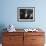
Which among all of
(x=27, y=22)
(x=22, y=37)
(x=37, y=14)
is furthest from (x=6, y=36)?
(x=37, y=14)

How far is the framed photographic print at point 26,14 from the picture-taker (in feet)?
14.0

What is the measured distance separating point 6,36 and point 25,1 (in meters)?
1.33

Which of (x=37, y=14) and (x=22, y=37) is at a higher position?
(x=37, y=14)

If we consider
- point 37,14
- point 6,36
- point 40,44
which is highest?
point 37,14

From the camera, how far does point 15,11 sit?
4.28m

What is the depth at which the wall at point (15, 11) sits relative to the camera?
4.26 meters

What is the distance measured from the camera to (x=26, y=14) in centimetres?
430

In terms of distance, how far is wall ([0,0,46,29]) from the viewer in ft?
14.0

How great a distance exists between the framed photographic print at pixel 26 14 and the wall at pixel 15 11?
0.33 ft

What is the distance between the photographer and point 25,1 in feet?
14.0

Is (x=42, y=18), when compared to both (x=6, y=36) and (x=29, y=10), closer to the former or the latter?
(x=29, y=10)

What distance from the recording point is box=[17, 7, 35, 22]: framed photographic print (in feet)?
14.0

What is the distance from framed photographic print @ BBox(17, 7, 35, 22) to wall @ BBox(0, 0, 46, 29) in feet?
0.33

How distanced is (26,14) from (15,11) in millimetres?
376
